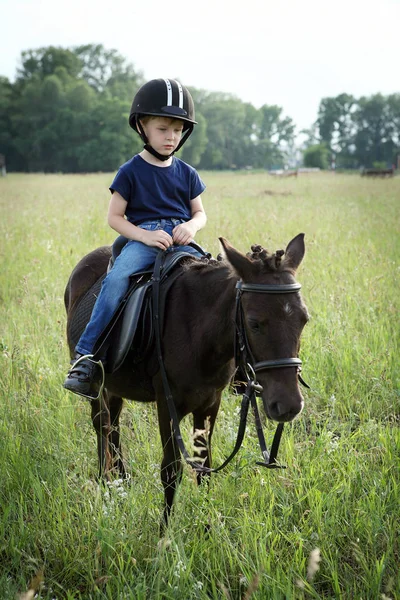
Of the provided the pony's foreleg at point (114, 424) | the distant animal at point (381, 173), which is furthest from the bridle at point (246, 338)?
the distant animal at point (381, 173)

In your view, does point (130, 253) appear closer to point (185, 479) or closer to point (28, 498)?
point (185, 479)

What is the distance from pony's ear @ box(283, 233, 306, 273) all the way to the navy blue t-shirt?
1057mm

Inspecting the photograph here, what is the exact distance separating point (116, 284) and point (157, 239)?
375mm

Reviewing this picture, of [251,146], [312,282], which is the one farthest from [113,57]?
[312,282]

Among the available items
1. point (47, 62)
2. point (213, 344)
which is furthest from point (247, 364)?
point (47, 62)

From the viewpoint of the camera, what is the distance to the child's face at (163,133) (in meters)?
→ 3.60

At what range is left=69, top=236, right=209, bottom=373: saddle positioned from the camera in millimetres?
3271

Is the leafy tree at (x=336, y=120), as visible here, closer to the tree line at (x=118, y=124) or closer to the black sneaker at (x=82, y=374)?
the tree line at (x=118, y=124)

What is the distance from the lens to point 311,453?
3898 millimetres

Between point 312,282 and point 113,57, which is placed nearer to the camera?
point 312,282

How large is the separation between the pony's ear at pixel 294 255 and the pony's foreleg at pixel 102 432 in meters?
1.72

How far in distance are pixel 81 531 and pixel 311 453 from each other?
164 cm

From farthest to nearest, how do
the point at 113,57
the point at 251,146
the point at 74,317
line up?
the point at 251,146, the point at 113,57, the point at 74,317

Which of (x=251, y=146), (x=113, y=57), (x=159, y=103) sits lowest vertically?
(x=159, y=103)
